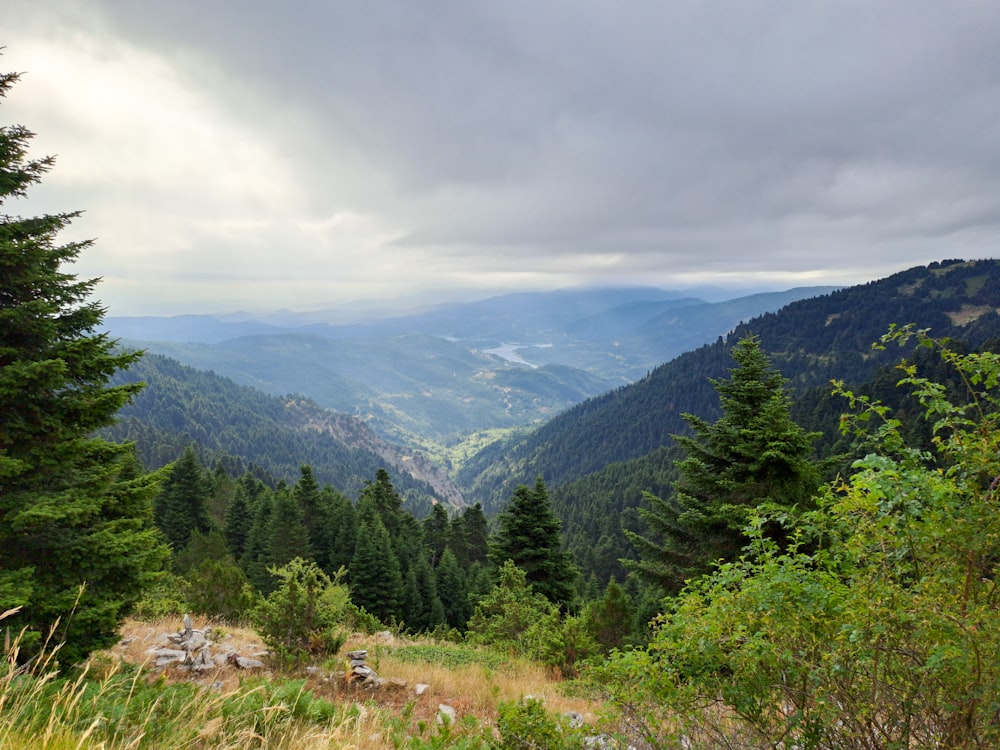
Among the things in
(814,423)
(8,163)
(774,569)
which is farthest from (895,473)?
(814,423)

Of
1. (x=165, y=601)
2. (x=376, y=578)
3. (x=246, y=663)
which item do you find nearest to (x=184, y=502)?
(x=376, y=578)

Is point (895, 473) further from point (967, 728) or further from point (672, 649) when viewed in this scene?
point (672, 649)

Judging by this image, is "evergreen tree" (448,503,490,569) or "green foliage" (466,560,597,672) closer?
"green foliage" (466,560,597,672)

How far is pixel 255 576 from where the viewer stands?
33188 millimetres

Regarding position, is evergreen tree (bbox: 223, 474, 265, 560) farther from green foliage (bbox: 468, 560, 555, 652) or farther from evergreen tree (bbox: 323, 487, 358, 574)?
green foliage (bbox: 468, 560, 555, 652)

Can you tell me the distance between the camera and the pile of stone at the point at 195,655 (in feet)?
26.6

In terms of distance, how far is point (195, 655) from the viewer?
8.45 meters

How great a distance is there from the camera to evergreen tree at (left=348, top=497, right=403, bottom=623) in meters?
31.2

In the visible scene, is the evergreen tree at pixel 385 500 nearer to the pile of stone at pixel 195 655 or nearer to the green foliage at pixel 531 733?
the pile of stone at pixel 195 655

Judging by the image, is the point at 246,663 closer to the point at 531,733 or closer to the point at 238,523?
the point at 531,733

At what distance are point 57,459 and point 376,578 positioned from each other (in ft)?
92.8

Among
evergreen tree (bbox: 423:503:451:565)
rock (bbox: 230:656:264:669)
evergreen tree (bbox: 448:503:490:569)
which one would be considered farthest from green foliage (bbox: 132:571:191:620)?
evergreen tree (bbox: 448:503:490:569)

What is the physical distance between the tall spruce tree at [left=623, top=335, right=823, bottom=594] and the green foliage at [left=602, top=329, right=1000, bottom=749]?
7437mm

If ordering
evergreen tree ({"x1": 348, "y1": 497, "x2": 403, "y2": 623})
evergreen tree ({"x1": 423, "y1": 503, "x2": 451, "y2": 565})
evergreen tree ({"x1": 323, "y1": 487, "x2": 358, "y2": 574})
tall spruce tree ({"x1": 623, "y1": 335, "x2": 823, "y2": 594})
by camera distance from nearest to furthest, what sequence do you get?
1. tall spruce tree ({"x1": 623, "y1": 335, "x2": 823, "y2": 594})
2. evergreen tree ({"x1": 348, "y1": 497, "x2": 403, "y2": 623})
3. evergreen tree ({"x1": 323, "y1": 487, "x2": 358, "y2": 574})
4. evergreen tree ({"x1": 423, "y1": 503, "x2": 451, "y2": 565})
